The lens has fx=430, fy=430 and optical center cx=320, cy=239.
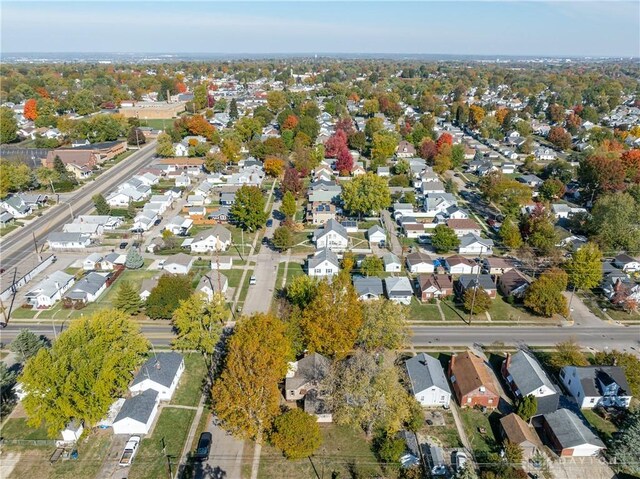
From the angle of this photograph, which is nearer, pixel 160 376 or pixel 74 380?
pixel 74 380

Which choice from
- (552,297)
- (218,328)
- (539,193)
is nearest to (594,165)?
(539,193)

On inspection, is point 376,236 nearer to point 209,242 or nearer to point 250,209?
point 250,209

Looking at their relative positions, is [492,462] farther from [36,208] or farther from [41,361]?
[36,208]

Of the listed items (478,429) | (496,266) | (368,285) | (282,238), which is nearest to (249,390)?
(478,429)

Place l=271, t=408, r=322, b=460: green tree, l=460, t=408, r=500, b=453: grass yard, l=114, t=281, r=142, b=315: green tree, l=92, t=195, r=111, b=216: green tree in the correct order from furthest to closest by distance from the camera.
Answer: l=92, t=195, r=111, b=216: green tree, l=114, t=281, r=142, b=315: green tree, l=460, t=408, r=500, b=453: grass yard, l=271, t=408, r=322, b=460: green tree

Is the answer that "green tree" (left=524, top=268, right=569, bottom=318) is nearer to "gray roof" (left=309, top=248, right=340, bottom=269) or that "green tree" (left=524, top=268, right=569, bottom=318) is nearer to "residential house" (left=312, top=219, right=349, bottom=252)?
"gray roof" (left=309, top=248, right=340, bottom=269)

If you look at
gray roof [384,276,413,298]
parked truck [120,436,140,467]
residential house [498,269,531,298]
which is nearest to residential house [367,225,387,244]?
gray roof [384,276,413,298]

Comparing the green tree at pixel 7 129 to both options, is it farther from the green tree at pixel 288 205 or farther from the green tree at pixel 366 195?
the green tree at pixel 366 195
